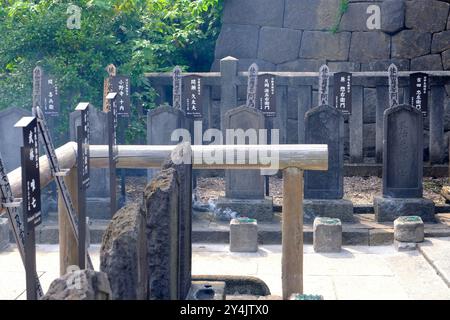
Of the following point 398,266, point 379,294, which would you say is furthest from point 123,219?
point 398,266

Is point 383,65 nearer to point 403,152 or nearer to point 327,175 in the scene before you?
point 403,152

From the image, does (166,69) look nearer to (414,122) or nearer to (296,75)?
(296,75)

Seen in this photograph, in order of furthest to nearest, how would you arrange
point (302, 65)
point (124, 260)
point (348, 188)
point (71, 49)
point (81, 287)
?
point (302, 65) < point (348, 188) < point (71, 49) < point (124, 260) < point (81, 287)

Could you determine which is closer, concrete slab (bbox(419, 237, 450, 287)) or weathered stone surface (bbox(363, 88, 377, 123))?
concrete slab (bbox(419, 237, 450, 287))

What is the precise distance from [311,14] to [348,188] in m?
3.07

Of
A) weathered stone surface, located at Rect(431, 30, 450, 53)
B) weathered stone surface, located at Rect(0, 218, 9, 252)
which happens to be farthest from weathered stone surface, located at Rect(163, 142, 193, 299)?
weathered stone surface, located at Rect(431, 30, 450, 53)

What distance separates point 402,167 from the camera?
8.67 meters

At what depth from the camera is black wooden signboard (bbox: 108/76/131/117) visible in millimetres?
9367

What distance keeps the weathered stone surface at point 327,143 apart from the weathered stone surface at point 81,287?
5.80 meters

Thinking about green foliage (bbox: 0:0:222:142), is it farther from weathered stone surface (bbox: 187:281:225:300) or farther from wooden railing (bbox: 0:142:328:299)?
weathered stone surface (bbox: 187:281:225:300)

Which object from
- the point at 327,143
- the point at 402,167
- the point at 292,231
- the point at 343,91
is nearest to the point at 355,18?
the point at 343,91

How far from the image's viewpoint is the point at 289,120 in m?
11.8

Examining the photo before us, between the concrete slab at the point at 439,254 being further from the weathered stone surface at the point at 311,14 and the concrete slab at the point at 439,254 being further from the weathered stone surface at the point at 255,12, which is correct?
the weathered stone surface at the point at 255,12

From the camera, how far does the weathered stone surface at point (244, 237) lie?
7957mm
